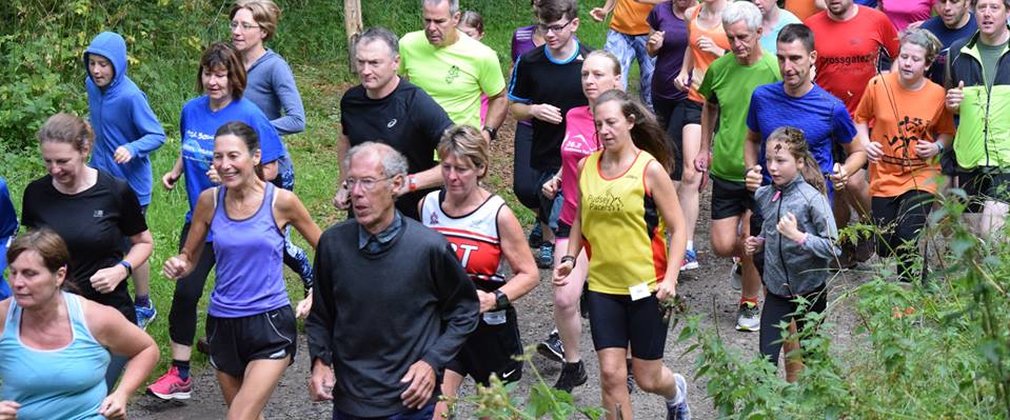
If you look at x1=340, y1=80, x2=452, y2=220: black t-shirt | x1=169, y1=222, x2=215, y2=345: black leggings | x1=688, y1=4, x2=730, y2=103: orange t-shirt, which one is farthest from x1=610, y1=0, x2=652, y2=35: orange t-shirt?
x1=169, y1=222, x2=215, y2=345: black leggings

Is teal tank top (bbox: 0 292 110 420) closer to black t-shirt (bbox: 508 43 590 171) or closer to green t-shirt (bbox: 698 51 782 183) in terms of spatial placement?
black t-shirt (bbox: 508 43 590 171)

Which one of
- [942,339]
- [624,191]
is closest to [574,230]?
[624,191]

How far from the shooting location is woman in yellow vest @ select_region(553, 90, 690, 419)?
6996 millimetres

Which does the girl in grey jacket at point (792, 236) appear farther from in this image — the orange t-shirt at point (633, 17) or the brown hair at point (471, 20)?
the brown hair at point (471, 20)

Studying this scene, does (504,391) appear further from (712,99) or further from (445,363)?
(712,99)

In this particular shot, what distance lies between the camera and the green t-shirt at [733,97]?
897 centimetres

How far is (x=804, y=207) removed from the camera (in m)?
7.48

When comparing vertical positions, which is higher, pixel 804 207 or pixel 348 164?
pixel 348 164

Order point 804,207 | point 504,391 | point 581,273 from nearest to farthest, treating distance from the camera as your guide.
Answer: point 504,391 → point 804,207 → point 581,273

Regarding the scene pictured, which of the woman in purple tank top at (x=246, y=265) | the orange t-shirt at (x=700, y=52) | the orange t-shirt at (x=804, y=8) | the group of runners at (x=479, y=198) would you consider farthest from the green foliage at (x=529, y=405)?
the orange t-shirt at (x=804, y=8)

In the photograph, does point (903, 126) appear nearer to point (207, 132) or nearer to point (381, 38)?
point (381, 38)

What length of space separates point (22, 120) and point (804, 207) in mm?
7266

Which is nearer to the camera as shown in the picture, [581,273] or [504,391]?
[504,391]

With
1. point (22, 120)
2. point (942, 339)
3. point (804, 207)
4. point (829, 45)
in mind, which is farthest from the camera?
point (22, 120)
